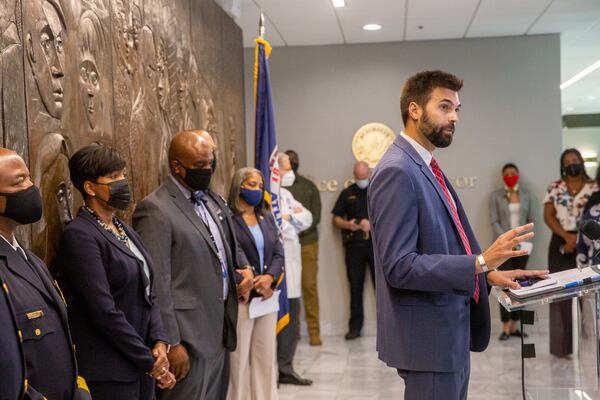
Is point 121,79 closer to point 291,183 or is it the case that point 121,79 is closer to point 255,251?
point 255,251

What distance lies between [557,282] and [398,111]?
19.4ft

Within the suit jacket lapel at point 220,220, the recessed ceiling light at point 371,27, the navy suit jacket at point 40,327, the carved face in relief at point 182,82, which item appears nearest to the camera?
the navy suit jacket at point 40,327

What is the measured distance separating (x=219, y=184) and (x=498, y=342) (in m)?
3.85

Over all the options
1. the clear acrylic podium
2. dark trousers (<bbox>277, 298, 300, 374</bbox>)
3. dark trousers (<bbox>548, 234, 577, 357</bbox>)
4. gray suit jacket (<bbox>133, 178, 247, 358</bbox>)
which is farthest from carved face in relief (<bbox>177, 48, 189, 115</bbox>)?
dark trousers (<bbox>548, 234, 577, 357</bbox>)

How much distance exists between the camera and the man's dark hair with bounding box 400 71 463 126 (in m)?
2.43

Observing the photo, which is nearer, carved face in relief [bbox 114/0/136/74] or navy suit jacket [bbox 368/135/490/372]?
navy suit jacket [bbox 368/135/490/372]

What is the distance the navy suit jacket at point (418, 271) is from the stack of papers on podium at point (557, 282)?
0.56ft

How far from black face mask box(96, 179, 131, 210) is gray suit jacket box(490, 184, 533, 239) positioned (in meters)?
5.48

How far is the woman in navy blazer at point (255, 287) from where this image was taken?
4.29 meters

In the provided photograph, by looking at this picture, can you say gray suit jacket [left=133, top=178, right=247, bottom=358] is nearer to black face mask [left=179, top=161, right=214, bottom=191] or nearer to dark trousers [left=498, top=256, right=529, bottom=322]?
black face mask [left=179, top=161, right=214, bottom=191]

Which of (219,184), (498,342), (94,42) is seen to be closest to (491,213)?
(498,342)

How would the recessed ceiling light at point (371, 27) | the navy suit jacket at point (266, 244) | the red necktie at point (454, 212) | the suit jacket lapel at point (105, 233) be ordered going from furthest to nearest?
1. the recessed ceiling light at point (371, 27)
2. the navy suit jacket at point (266, 244)
3. the suit jacket lapel at point (105, 233)
4. the red necktie at point (454, 212)

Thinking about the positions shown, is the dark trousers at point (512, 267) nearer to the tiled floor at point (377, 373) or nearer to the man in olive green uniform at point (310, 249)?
the tiled floor at point (377, 373)

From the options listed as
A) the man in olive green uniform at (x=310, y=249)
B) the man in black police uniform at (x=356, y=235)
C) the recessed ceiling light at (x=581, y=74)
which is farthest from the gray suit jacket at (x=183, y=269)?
the recessed ceiling light at (x=581, y=74)
